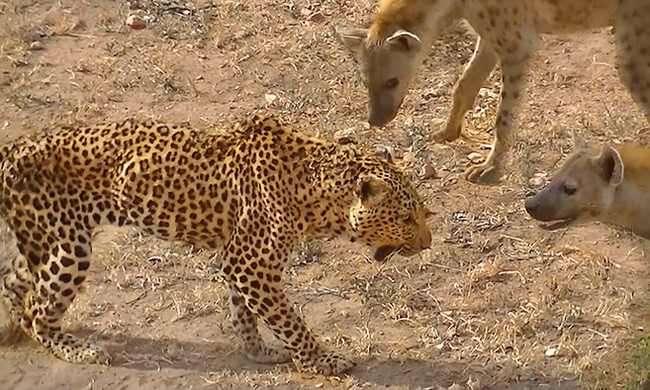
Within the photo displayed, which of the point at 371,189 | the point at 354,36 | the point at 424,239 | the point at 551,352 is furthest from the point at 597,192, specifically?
the point at 354,36

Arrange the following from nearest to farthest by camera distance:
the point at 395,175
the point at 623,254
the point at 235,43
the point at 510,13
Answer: the point at 395,175
the point at 623,254
the point at 510,13
the point at 235,43

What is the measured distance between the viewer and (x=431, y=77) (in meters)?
8.25

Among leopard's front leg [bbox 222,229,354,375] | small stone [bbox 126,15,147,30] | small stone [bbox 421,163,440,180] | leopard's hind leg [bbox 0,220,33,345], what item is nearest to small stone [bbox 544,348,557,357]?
leopard's front leg [bbox 222,229,354,375]

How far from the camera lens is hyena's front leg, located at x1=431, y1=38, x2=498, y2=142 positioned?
7.38m

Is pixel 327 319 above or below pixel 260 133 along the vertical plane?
below

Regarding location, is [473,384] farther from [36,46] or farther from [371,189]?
[36,46]

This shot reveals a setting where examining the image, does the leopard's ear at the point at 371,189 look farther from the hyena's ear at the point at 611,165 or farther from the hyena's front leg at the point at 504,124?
the hyena's front leg at the point at 504,124

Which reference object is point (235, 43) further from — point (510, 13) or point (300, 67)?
point (510, 13)

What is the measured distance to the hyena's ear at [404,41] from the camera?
6984 millimetres

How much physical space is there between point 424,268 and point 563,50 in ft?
9.10

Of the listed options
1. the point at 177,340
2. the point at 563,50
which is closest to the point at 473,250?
the point at 177,340

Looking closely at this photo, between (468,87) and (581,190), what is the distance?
73.0 inches

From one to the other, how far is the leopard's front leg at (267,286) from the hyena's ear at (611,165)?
5.34 feet

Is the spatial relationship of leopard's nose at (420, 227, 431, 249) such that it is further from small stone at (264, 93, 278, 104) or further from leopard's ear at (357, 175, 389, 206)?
small stone at (264, 93, 278, 104)
